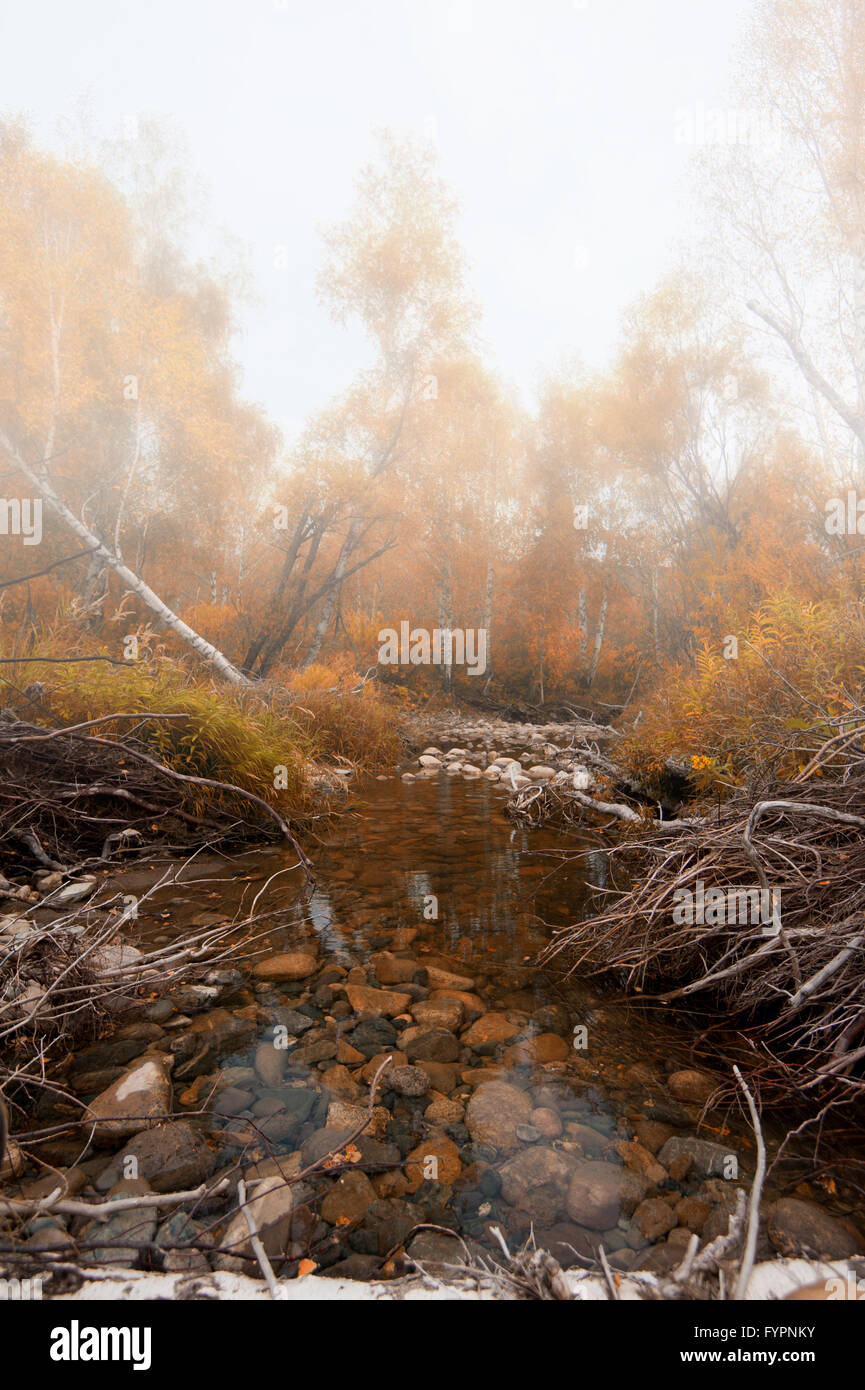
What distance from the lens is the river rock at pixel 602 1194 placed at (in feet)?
5.43

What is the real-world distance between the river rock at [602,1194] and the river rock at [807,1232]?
1.14 feet

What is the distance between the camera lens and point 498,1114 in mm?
2098

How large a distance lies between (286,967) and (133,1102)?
1114 millimetres

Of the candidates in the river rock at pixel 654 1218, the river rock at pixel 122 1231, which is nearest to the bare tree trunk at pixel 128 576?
the river rock at pixel 122 1231

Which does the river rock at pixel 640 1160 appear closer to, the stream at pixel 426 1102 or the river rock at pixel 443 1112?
the stream at pixel 426 1102

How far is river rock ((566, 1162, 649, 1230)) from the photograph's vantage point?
1.66 m

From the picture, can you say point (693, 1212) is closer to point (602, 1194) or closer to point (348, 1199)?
point (602, 1194)

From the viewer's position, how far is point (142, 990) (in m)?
2.73

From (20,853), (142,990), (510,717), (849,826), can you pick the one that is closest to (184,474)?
(510,717)

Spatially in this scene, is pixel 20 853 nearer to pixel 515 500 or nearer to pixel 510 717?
pixel 510 717

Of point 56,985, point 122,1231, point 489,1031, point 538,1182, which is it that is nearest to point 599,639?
point 489,1031

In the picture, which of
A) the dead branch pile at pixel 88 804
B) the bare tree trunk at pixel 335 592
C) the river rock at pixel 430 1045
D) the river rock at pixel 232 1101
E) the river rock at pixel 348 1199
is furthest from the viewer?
the bare tree trunk at pixel 335 592

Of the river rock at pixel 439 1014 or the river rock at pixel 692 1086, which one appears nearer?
the river rock at pixel 692 1086

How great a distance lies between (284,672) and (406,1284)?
38.3 feet
